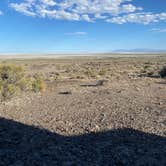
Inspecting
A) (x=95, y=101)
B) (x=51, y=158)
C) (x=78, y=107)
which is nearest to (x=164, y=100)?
(x=95, y=101)

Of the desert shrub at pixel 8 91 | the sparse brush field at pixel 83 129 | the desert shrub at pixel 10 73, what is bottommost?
the sparse brush field at pixel 83 129

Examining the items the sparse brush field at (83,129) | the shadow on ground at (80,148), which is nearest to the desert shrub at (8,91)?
the sparse brush field at (83,129)

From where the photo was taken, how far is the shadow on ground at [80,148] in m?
9.46

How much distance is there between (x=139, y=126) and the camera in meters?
13.5

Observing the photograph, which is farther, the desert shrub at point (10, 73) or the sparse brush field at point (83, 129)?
the desert shrub at point (10, 73)

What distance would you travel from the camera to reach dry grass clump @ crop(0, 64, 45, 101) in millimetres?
21219

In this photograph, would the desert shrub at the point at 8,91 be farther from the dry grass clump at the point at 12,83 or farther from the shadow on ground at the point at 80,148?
Answer: the shadow on ground at the point at 80,148

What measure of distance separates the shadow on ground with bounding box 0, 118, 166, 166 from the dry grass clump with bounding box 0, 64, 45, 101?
836 cm

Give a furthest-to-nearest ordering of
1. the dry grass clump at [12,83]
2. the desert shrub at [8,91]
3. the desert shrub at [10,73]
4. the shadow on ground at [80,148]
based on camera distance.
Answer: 1. the desert shrub at [10,73]
2. the dry grass clump at [12,83]
3. the desert shrub at [8,91]
4. the shadow on ground at [80,148]

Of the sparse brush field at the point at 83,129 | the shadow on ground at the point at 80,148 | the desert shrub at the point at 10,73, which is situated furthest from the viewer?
the desert shrub at the point at 10,73

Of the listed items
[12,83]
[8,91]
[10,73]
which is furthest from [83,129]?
[12,83]

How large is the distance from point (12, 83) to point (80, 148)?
13593 mm

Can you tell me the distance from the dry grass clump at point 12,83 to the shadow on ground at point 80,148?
836 cm

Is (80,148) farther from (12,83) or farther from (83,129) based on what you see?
(12,83)
